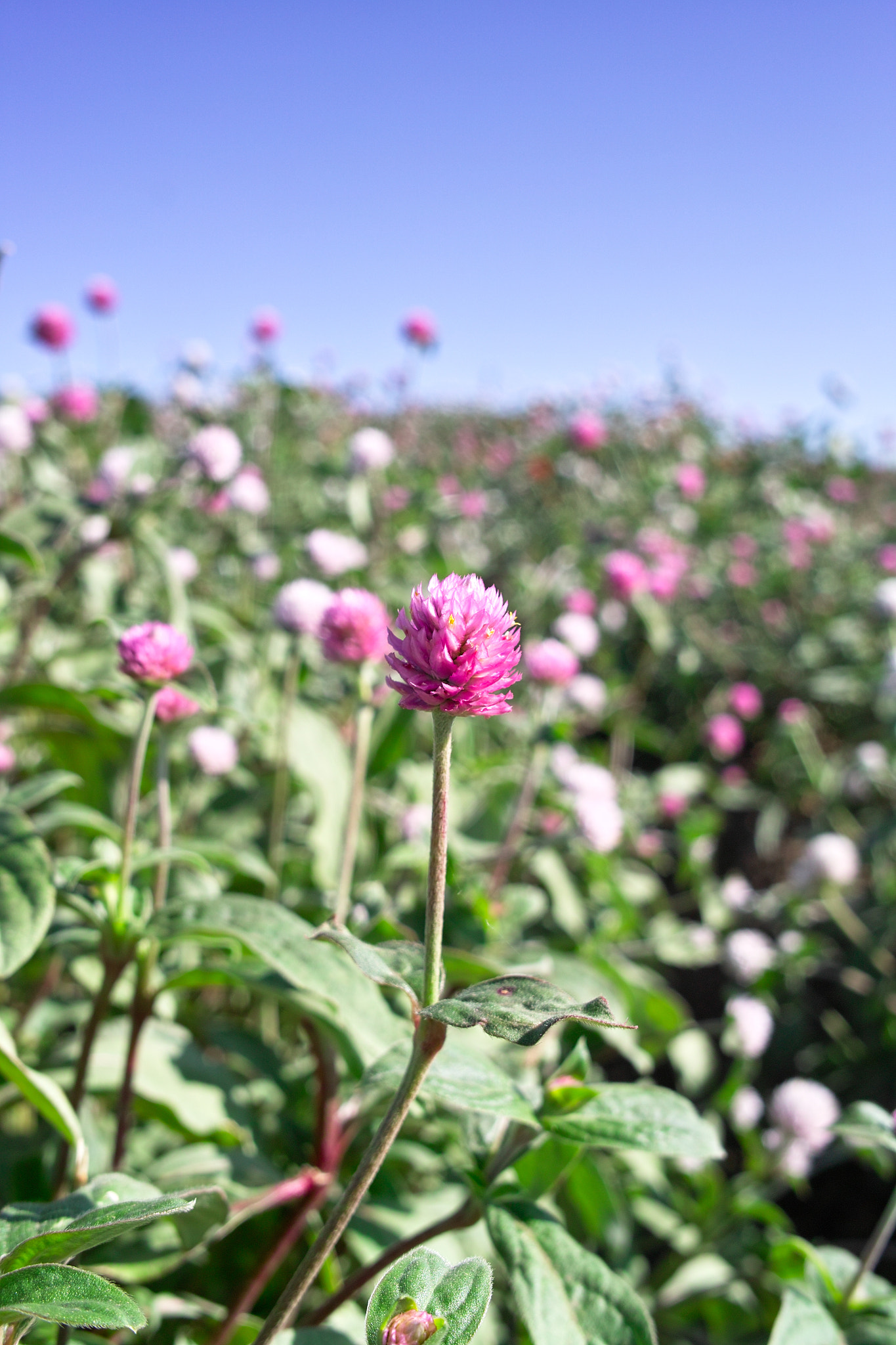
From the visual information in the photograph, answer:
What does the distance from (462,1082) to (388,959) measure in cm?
21

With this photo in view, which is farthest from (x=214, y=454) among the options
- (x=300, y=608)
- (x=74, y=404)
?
(x=74, y=404)

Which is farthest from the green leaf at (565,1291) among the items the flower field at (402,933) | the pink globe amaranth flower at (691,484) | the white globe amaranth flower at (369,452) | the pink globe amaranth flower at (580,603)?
the pink globe amaranth flower at (691,484)

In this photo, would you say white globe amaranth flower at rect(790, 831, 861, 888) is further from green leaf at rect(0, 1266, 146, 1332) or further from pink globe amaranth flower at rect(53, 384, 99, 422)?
pink globe amaranth flower at rect(53, 384, 99, 422)

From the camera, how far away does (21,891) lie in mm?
1034

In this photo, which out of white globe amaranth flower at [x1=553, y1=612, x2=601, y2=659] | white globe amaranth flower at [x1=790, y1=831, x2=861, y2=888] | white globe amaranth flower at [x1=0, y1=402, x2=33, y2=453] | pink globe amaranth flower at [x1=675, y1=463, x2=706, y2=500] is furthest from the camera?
pink globe amaranth flower at [x1=675, y1=463, x2=706, y2=500]

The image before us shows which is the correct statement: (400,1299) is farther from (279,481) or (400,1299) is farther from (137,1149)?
(279,481)

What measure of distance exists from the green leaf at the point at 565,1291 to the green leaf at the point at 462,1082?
4.2 inches

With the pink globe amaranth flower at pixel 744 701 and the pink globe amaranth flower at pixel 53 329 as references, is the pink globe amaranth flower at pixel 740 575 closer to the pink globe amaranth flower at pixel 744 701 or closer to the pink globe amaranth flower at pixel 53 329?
the pink globe amaranth flower at pixel 744 701

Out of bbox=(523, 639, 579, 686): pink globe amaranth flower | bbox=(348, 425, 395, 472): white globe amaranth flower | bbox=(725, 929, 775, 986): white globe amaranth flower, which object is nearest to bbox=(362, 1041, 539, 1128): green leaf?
bbox=(523, 639, 579, 686): pink globe amaranth flower

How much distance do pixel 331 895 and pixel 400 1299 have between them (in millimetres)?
710

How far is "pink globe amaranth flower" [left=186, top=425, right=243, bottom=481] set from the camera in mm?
1996

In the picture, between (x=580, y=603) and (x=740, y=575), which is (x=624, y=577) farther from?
(x=740, y=575)

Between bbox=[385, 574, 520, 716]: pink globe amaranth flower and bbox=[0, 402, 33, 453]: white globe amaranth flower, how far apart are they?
2584 millimetres

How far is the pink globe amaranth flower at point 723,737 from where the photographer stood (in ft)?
11.8
